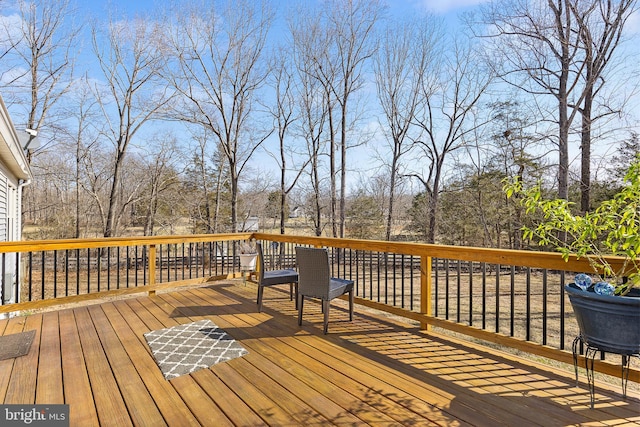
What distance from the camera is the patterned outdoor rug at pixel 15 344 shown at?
2.63m

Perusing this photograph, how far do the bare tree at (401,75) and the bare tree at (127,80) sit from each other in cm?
820

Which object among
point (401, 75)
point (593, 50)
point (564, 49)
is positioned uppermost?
point (401, 75)

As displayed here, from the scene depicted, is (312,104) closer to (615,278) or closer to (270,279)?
(270,279)

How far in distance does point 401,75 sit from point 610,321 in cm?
1220

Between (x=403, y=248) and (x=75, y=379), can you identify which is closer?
(x=75, y=379)

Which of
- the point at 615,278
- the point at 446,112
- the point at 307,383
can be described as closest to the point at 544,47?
the point at 446,112

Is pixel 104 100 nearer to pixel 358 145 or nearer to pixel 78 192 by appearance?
pixel 78 192

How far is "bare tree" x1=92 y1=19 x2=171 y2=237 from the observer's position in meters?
11.2

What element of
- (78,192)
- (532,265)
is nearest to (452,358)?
(532,265)

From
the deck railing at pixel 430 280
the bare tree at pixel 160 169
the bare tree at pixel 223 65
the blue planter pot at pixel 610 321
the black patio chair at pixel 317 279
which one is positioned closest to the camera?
the blue planter pot at pixel 610 321

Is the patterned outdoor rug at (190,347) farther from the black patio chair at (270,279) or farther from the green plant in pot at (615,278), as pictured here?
the green plant in pot at (615,278)

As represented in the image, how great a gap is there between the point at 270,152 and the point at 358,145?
370 cm

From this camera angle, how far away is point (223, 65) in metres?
11.1

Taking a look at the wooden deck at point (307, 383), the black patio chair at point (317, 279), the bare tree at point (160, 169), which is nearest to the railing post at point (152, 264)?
the wooden deck at point (307, 383)
